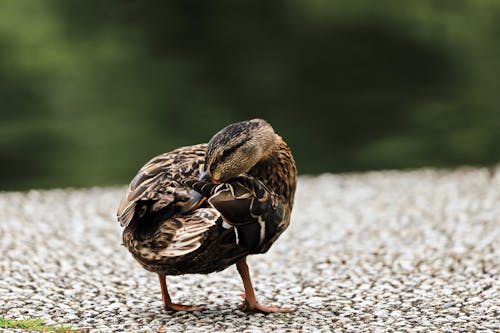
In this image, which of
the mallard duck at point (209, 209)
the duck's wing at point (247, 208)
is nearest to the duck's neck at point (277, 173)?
the mallard duck at point (209, 209)

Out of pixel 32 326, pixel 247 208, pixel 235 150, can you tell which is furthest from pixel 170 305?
pixel 235 150

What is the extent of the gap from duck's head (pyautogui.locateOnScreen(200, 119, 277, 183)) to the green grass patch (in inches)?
41.4

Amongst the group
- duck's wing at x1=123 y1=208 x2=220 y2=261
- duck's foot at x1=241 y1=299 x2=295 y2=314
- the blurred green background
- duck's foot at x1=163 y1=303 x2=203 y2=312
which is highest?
the blurred green background

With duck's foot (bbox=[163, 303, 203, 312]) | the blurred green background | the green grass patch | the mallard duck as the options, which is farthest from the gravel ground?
the blurred green background

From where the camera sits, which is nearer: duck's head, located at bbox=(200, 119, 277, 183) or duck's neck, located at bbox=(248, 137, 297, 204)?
duck's head, located at bbox=(200, 119, 277, 183)

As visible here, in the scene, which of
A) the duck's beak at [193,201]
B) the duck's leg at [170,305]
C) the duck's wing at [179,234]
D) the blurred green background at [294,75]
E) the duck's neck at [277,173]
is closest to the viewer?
the duck's wing at [179,234]

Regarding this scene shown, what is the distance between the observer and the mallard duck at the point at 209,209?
12.8 feet

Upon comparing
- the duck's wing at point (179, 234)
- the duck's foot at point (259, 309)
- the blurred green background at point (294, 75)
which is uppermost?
the blurred green background at point (294, 75)

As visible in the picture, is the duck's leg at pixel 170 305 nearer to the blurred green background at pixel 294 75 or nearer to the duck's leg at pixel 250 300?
the duck's leg at pixel 250 300

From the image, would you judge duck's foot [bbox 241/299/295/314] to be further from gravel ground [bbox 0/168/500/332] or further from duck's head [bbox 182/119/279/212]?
duck's head [bbox 182/119/279/212]

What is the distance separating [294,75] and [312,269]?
230 inches

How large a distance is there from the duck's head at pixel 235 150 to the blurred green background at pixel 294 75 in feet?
21.6

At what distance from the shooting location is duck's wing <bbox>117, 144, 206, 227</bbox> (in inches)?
158

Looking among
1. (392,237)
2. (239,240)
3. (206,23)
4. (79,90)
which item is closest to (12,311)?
(239,240)
